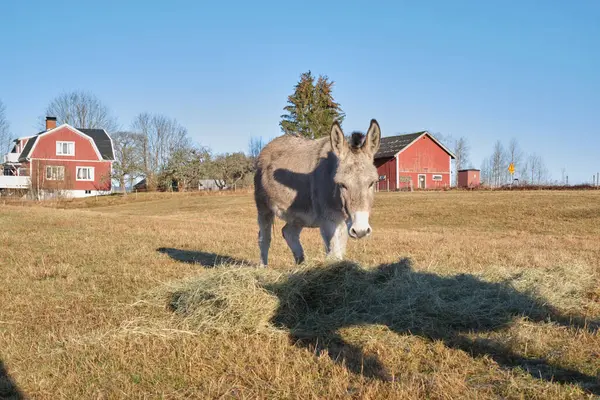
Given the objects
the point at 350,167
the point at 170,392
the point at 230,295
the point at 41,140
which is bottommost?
the point at 170,392

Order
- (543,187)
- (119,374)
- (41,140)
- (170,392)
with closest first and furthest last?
1. (170,392)
2. (119,374)
3. (543,187)
4. (41,140)

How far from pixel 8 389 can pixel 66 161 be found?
62.4m

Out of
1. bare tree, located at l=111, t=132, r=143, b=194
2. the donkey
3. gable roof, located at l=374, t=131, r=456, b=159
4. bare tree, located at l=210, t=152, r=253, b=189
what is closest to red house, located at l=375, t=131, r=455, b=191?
gable roof, located at l=374, t=131, r=456, b=159

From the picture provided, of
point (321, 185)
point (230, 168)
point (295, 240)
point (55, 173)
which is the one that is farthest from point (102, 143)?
point (321, 185)

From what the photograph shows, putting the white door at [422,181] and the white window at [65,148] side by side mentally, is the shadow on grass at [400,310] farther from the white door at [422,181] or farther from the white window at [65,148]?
the white window at [65,148]

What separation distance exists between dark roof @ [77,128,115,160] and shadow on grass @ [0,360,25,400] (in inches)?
2502

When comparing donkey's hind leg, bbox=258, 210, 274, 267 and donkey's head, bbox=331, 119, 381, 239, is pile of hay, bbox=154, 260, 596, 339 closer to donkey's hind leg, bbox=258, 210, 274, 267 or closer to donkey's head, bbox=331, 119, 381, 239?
donkey's head, bbox=331, 119, 381, 239

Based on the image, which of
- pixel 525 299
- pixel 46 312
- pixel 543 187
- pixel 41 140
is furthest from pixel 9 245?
pixel 41 140

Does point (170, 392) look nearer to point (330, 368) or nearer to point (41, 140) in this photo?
point (330, 368)

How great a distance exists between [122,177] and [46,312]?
206ft

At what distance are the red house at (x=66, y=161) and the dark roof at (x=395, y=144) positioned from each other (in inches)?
1337

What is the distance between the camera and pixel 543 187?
1750 inches

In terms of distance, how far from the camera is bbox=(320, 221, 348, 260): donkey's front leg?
25.9 ft

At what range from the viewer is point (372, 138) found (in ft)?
24.7
